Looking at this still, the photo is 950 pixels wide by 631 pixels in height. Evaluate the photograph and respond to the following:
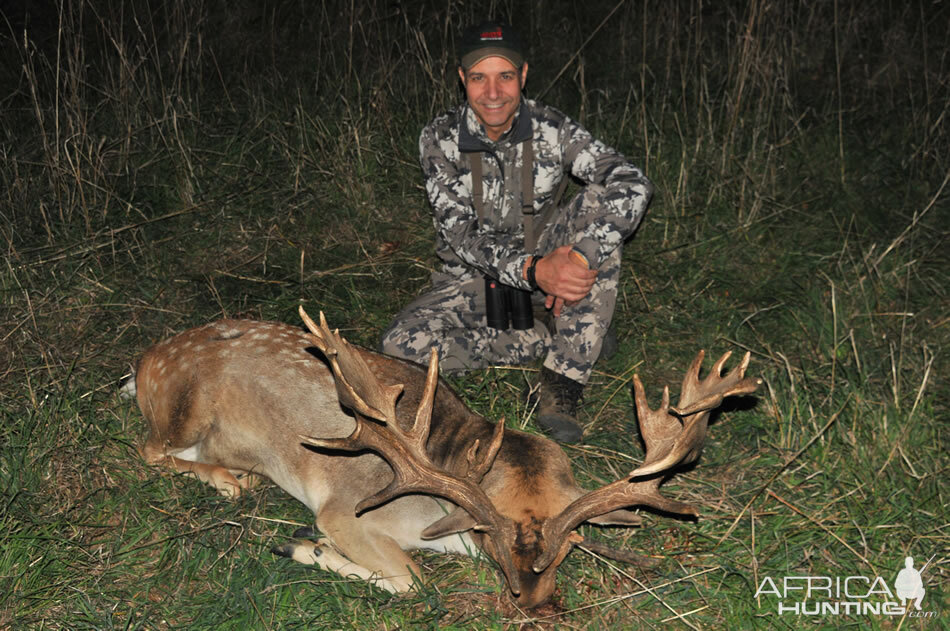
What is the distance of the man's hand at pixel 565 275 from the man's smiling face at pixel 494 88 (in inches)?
33.9

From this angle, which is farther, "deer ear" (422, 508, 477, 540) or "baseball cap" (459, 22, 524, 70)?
"baseball cap" (459, 22, 524, 70)

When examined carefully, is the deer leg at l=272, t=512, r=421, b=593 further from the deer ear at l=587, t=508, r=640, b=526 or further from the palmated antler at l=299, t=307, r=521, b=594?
the deer ear at l=587, t=508, r=640, b=526

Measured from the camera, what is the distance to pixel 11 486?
3.60 m

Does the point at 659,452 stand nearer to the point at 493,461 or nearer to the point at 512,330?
the point at 493,461

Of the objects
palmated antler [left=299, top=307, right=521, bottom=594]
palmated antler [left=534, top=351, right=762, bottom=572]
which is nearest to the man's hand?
palmated antler [left=534, top=351, right=762, bottom=572]

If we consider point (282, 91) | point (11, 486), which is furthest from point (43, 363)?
point (282, 91)

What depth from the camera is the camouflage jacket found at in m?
4.68

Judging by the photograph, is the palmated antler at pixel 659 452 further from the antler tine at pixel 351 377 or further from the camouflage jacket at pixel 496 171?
the camouflage jacket at pixel 496 171

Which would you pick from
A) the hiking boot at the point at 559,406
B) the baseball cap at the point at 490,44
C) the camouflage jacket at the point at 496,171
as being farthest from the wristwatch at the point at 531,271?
the baseball cap at the point at 490,44

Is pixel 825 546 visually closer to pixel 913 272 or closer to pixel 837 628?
pixel 837 628

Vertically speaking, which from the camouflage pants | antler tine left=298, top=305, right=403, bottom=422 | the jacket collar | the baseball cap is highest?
the baseball cap

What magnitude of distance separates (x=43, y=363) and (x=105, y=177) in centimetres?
177

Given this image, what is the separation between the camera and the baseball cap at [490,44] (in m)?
4.48

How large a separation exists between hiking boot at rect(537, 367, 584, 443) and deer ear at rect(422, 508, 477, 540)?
3.76 feet
